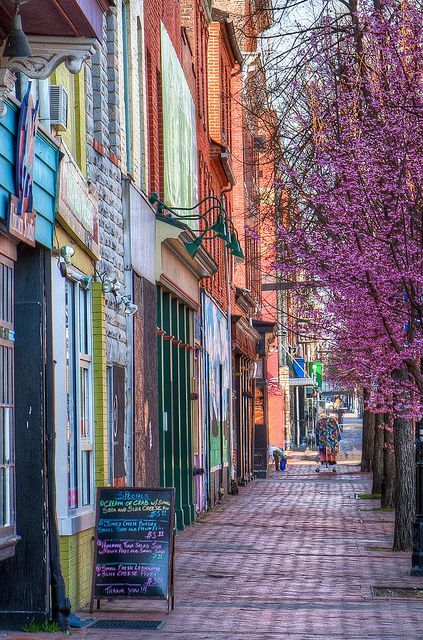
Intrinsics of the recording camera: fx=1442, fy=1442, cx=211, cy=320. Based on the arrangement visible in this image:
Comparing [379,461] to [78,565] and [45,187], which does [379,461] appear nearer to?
[78,565]

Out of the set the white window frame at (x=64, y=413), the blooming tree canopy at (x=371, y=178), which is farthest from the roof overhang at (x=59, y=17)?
the blooming tree canopy at (x=371, y=178)

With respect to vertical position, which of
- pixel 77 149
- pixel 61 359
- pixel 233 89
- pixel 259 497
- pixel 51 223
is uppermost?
pixel 233 89

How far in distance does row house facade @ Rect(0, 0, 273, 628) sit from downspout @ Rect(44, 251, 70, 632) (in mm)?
16

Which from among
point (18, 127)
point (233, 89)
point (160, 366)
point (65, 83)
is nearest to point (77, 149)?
point (65, 83)

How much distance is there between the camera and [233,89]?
46562 mm

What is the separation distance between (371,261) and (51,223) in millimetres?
6655

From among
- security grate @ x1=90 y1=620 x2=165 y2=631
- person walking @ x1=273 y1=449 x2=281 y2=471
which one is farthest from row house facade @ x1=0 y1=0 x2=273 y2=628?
person walking @ x1=273 y1=449 x2=281 y2=471

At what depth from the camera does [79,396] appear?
1307 centimetres

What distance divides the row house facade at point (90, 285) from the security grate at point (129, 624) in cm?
42

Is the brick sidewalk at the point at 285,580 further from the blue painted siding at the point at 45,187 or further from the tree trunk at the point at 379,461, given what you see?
the tree trunk at the point at 379,461

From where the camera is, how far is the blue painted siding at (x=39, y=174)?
9.95 metres

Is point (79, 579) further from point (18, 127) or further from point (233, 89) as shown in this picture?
point (233, 89)

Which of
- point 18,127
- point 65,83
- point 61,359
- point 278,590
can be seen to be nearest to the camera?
point 18,127

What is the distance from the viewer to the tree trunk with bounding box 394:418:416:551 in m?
19.6
